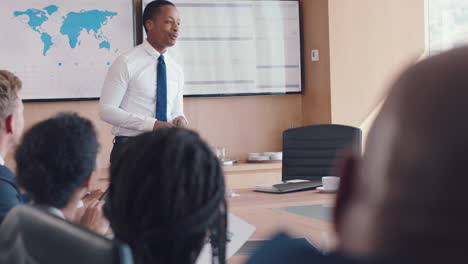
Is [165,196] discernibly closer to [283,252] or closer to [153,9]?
[283,252]

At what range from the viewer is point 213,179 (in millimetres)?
Answer: 764

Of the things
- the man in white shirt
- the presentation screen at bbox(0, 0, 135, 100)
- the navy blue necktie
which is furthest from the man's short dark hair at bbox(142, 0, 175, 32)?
the presentation screen at bbox(0, 0, 135, 100)

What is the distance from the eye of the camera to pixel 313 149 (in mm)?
3475

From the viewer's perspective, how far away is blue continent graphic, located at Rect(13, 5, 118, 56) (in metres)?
4.57

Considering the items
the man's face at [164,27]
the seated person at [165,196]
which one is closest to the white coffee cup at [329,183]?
the man's face at [164,27]

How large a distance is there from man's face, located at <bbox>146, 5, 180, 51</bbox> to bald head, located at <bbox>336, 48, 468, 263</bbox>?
11.6ft

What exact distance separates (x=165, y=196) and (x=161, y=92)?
309cm

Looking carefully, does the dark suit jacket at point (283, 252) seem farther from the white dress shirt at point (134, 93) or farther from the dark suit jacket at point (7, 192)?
the white dress shirt at point (134, 93)

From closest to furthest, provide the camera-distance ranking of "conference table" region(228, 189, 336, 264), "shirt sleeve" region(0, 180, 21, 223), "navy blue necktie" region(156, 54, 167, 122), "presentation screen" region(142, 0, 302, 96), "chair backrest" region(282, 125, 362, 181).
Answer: "shirt sleeve" region(0, 180, 21, 223), "conference table" region(228, 189, 336, 264), "chair backrest" region(282, 125, 362, 181), "navy blue necktie" region(156, 54, 167, 122), "presentation screen" region(142, 0, 302, 96)

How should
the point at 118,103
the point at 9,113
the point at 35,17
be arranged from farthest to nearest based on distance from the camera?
the point at 35,17 → the point at 118,103 → the point at 9,113

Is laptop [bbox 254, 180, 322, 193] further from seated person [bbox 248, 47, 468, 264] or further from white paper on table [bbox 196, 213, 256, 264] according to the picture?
seated person [bbox 248, 47, 468, 264]

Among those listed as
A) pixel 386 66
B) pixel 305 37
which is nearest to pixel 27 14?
pixel 305 37

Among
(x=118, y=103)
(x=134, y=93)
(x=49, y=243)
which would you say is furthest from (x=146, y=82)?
(x=49, y=243)

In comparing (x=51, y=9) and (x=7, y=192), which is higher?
(x=51, y=9)
